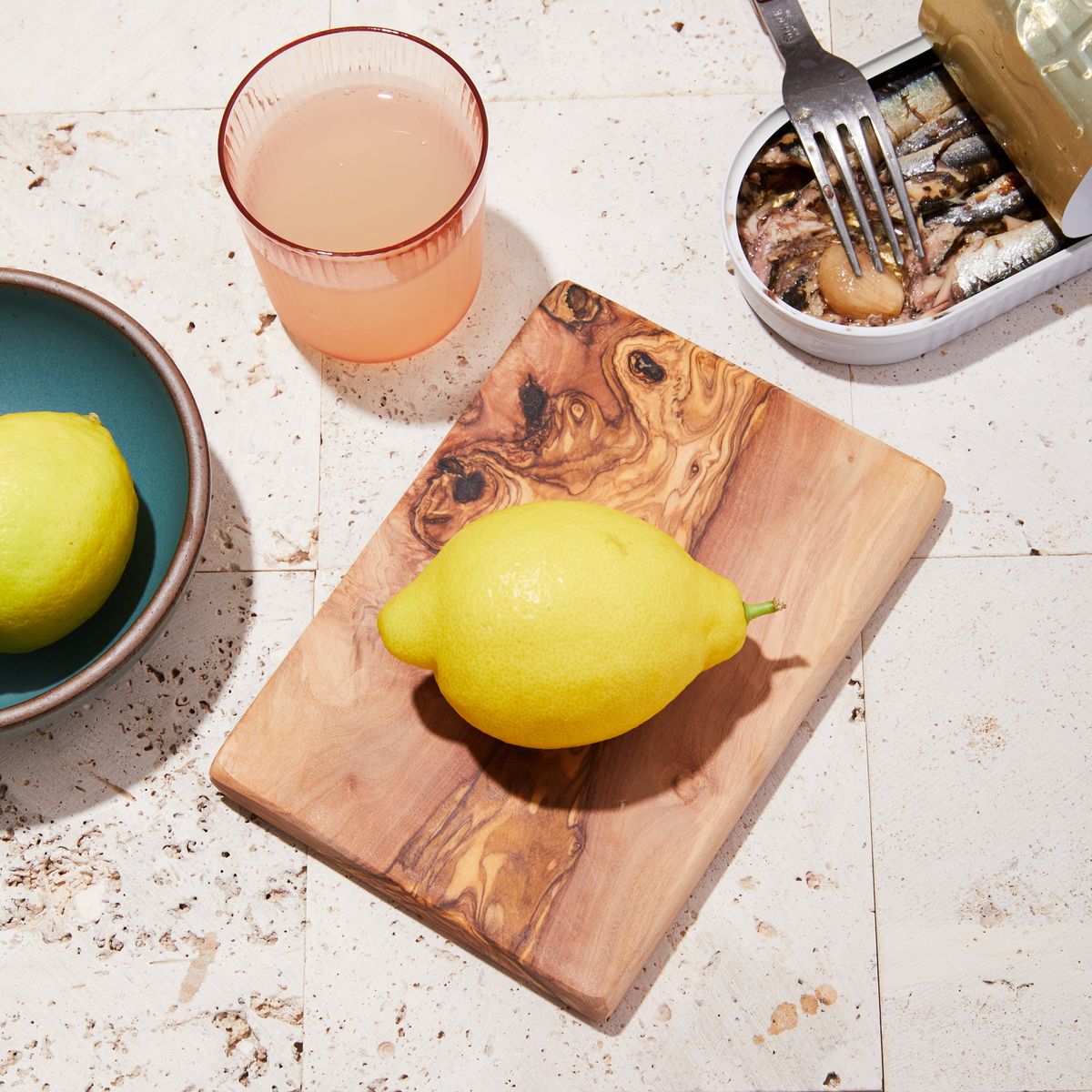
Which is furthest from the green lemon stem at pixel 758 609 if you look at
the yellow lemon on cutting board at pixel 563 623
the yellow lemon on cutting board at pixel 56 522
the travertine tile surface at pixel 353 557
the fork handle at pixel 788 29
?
the fork handle at pixel 788 29

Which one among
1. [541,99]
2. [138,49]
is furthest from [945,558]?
[138,49]

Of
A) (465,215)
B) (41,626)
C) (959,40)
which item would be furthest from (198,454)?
(959,40)

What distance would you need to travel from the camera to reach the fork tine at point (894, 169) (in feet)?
3.07

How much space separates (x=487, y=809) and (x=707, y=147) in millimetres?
622

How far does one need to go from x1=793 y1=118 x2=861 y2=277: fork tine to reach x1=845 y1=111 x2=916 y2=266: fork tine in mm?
29

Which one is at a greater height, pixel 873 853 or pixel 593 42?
pixel 593 42

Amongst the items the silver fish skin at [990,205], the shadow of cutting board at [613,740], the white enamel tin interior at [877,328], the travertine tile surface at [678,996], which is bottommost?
the travertine tile surface at [678,996]

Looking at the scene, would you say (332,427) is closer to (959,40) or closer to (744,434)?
(744,434)

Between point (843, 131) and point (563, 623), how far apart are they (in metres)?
0.54

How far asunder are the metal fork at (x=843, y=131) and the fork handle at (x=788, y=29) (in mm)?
22

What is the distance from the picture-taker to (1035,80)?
87 centimetres

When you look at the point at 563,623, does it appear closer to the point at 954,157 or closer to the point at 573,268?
the point at 573,268

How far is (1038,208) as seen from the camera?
0.95 metres

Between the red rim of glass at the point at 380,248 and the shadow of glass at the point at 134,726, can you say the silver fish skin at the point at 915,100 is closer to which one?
the red rim of glass at the point at 380,248
